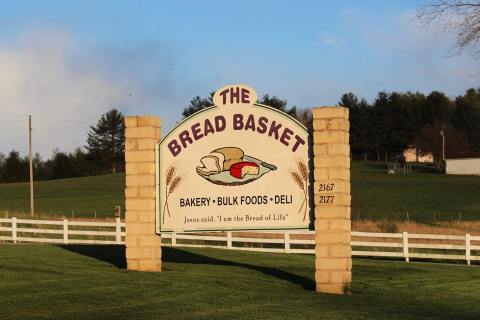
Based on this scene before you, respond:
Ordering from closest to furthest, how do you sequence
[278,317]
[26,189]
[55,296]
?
[278,317] < [55,296] < [26,189]

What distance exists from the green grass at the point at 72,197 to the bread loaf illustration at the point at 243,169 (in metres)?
41.2

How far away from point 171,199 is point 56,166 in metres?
131

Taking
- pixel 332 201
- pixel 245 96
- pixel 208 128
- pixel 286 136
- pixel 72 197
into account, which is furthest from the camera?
pixel 72 197

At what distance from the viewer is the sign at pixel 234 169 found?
1722 cm

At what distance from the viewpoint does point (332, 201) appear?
16500 millimetres

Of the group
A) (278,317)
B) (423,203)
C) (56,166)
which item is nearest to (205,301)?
(278,317)

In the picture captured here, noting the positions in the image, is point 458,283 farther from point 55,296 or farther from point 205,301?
point 55,296

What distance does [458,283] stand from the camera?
63.4 feet

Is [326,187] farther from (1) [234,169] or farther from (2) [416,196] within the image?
(2) [416,196]

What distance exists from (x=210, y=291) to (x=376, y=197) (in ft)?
203

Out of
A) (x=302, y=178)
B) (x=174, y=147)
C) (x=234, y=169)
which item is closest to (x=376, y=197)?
(x=174, y=147)

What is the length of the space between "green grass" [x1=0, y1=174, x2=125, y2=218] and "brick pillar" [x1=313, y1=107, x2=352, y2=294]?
140 feet

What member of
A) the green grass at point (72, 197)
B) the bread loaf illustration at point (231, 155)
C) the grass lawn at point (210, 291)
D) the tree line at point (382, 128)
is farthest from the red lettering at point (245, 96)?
the tree line at point (382, 128)

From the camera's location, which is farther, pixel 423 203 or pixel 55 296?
pixel 423 203
